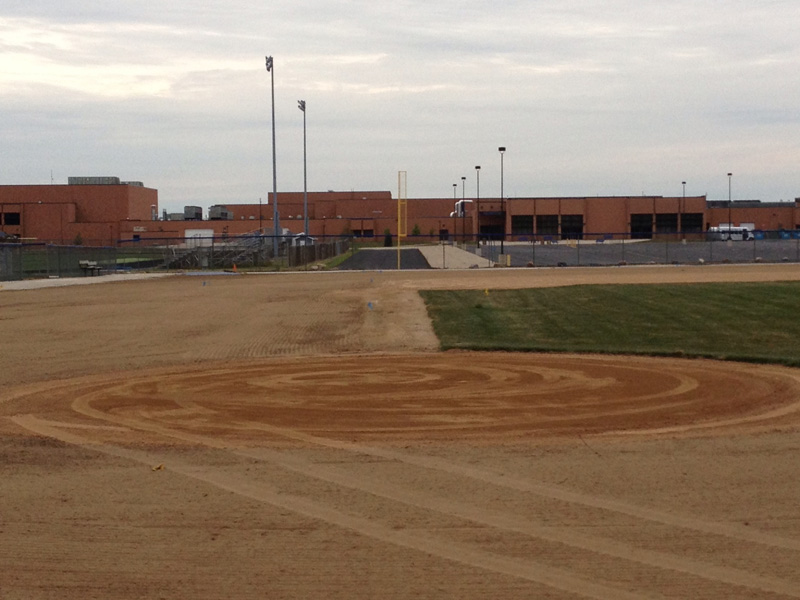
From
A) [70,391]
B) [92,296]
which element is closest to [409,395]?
[70,391]

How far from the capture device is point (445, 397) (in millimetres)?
14430

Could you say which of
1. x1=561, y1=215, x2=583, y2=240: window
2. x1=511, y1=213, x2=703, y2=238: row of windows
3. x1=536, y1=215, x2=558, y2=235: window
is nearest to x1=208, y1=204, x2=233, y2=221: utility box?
x1=511, y1=213, x2=703, y2=238: row of windows

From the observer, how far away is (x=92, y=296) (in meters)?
38.7

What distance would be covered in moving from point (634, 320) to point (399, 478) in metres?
16.8

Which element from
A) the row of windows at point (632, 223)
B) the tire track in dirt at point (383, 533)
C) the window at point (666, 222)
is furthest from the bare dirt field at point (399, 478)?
the window at point (666, 222)

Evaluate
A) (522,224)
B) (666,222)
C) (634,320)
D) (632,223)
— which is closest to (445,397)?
(634,320)

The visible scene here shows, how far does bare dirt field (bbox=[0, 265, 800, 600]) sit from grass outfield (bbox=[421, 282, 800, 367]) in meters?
2.21

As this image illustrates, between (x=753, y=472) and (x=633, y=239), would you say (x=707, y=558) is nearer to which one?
(x=753, y=472)

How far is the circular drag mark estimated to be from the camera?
12.1 metres

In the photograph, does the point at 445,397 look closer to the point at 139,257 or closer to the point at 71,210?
the point at 139,257

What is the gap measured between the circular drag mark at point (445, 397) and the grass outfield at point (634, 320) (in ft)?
7.61

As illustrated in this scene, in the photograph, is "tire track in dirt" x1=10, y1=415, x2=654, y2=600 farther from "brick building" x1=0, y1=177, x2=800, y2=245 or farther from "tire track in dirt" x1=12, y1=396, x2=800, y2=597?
"brick building" x1=0, y1=177, x2=800, y2=245

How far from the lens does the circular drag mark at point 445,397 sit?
478 inches

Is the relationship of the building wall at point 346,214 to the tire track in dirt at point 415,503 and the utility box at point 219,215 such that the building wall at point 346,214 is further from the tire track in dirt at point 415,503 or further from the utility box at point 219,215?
the tire track in dirt at point 415,503
